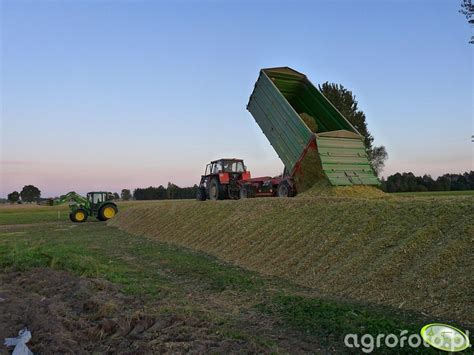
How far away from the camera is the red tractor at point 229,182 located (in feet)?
54.7

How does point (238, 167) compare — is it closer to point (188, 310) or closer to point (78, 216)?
point (188, 310)

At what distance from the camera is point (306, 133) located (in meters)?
13.1

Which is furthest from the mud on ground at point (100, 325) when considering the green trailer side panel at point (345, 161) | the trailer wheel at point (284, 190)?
the trailer wheel at point (284, 190)

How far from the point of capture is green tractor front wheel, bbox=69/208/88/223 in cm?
2914

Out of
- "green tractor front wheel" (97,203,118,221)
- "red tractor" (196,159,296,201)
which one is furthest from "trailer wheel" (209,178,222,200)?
"green tractor front wheel" (97,203,118,221)

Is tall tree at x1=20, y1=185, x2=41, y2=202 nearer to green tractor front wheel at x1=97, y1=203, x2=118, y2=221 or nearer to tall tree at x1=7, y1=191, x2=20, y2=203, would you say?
tall tree at x1=7, y1=191, x2=20, y2=203

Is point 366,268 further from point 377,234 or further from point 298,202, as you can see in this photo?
point 298,202

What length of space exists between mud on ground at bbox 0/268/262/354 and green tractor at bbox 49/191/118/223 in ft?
74.7

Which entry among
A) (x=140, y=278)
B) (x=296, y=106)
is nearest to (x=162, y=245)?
(x=140, y=278)

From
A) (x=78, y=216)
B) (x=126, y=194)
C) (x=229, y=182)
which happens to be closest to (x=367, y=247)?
(x=229, y=182)

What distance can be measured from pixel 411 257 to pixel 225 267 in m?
4.44

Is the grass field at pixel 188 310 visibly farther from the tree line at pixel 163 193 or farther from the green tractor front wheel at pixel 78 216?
the tree line at pixel 163 193

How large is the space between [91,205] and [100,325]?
85.1 ft

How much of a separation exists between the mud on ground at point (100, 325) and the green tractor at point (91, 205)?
2277 centimetres
